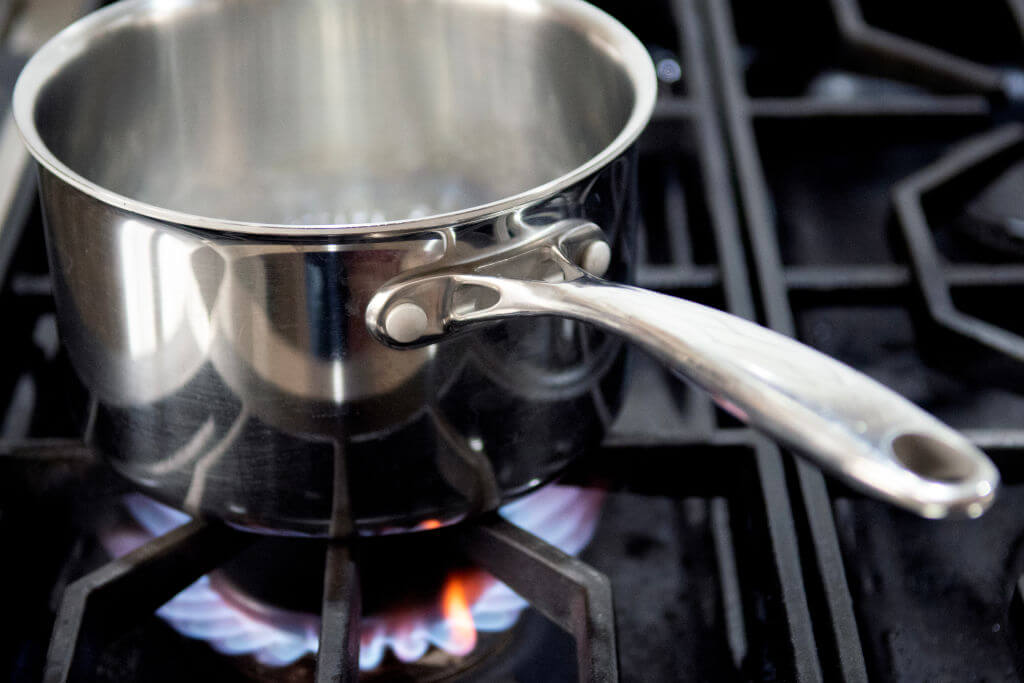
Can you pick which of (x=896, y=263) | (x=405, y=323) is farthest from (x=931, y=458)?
(x=896, y=263)

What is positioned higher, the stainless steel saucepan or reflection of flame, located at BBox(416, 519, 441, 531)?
the stainless steel saucepan

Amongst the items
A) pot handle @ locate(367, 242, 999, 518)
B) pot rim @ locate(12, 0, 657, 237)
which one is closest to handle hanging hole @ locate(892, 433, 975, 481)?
pot handle @ locate(367, 242, 999, 518)

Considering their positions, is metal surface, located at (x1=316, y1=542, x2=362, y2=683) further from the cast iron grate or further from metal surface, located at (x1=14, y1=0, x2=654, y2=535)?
the cast iron grate

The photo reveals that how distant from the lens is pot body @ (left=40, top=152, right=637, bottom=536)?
0.92ft

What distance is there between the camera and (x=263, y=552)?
1.27 feet

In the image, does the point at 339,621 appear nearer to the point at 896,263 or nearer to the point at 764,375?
the point at 764,375

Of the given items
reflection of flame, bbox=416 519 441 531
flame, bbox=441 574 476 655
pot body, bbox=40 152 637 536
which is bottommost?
flame, bbox=441 574 476 655

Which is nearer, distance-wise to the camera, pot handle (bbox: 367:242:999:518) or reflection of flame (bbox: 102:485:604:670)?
pot handle (bbox: 367:242:999:518)

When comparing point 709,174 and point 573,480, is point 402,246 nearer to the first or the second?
point 573,480

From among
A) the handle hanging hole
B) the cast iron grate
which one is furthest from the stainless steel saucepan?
the cast iron grate

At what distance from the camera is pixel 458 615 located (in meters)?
0.36

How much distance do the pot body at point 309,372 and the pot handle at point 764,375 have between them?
0.04 feet

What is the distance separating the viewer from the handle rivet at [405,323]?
0.28 m

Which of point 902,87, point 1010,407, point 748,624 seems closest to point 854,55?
point 902,87
